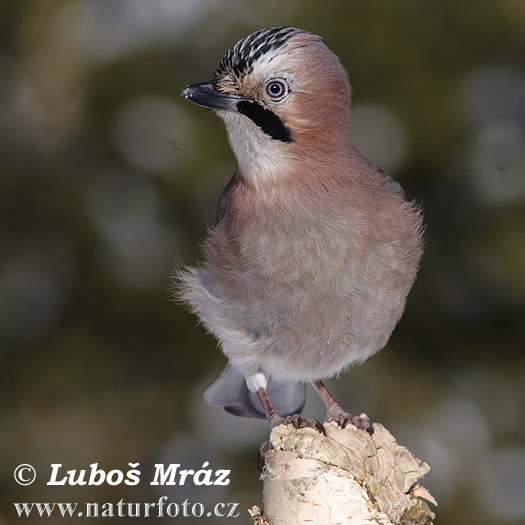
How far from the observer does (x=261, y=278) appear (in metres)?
2.46

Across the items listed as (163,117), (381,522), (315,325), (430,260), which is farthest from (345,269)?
(163,117)

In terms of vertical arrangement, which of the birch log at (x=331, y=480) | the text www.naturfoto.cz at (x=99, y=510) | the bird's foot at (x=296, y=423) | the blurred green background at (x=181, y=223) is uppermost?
the blurred green background at (x=181, y=223)

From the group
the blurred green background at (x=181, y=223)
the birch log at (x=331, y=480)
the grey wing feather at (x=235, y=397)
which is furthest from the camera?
the blurred green background at (x=181, y=223)

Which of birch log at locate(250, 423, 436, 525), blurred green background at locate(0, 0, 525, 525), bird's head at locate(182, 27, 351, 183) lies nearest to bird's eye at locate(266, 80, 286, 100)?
bird's head at locate(182, 27, 351, 183)

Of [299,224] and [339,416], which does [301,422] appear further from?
[299,224]

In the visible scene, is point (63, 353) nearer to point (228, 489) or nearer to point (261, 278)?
point (228, 489)

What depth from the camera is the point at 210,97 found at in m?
2.24

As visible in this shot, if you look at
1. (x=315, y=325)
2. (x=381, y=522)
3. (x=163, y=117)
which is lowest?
(x=381, y=522)

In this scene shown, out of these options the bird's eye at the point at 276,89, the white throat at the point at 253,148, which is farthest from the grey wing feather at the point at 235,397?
the bird's eye at the point at 276,89

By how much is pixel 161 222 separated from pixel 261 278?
195cm

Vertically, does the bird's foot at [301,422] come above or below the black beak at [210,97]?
below

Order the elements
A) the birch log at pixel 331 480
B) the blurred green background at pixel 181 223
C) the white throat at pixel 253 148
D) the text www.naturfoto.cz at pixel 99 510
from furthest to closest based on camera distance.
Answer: the blurred green background at pixel 181 223
the text www.naturfoto.cz at pixel 99 510
the white throat at pixel 253 148
the birch log at pixel 331 480

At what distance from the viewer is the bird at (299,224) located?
227cm

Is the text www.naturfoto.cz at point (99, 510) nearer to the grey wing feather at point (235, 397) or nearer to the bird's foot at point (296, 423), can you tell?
the grey wing feather at point (235, 397)
